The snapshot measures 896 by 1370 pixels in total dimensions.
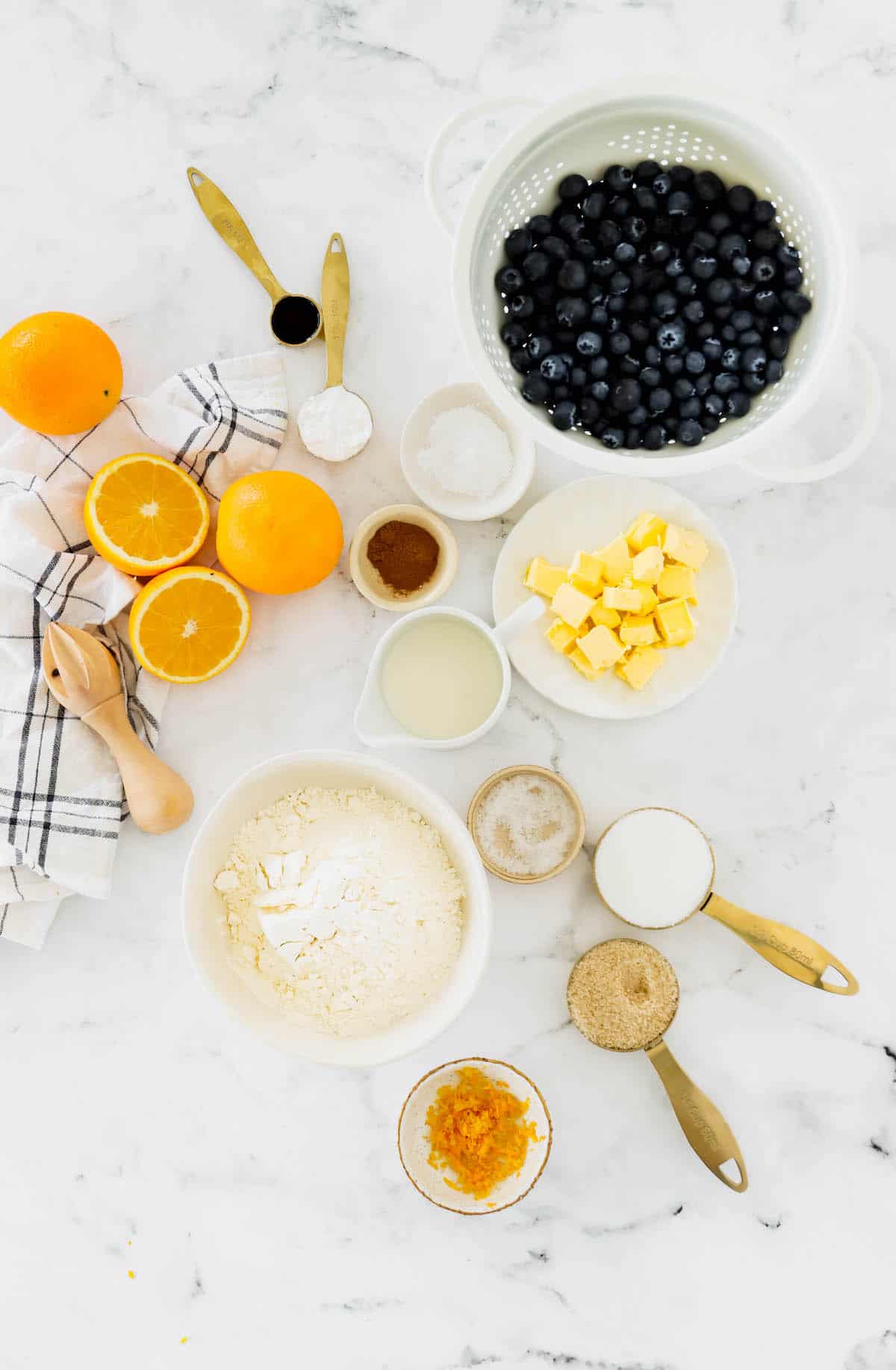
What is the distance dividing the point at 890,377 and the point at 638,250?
0.50 metres

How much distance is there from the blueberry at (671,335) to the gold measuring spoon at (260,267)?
53cm

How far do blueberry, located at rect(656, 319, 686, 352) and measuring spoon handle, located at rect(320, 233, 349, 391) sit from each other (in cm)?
48

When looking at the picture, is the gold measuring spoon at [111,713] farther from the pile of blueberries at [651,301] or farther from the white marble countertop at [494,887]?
the pile of blueberries at [651,301]

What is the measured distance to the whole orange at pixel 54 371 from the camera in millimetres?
1244

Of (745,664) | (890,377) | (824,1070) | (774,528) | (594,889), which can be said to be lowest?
(824,1070)

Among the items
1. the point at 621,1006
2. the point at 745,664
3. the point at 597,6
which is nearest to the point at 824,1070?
the point at 621,1006

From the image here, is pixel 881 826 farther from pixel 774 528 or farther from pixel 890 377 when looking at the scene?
pixel 890 377

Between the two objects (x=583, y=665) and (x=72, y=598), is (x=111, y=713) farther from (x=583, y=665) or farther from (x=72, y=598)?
(x=583, y=665)

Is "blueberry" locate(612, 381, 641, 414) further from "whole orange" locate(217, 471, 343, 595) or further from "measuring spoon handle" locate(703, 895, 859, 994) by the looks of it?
"measuring spoon handle" locate(703, 895, 859, 994)

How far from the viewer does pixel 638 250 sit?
1.15 meters

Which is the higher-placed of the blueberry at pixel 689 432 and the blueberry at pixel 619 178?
the blueberry at pixel 619 178

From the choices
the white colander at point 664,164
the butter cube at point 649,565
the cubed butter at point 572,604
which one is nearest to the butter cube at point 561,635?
the cubed butter at point 572,604

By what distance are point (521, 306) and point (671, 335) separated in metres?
0.19

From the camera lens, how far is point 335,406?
137 cm
